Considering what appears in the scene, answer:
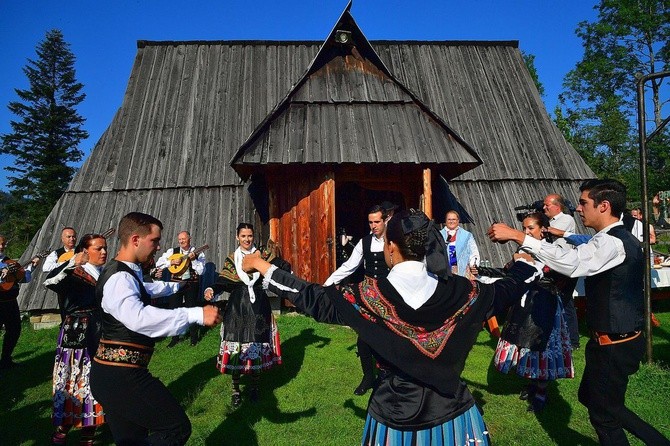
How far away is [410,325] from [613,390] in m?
1.95

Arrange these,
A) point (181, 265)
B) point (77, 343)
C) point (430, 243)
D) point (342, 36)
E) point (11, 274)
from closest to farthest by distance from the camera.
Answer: point (430, 243) → point (77, 343) → point (11, 274) → point (181, 265) → point (342, 36)

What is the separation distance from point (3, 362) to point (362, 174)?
7.15 metres

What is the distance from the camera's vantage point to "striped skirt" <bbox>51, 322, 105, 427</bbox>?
4105mm

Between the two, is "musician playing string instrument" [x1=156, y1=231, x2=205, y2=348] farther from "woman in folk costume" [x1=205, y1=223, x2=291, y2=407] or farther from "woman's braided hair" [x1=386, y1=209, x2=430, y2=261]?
"woman's braided hair" [x1=386, y1=209, x2=430, y2=261]

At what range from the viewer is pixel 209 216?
9.75 m

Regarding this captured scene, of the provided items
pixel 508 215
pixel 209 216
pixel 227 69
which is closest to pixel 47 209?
pixel 227 69

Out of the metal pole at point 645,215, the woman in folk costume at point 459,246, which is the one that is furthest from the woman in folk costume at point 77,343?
the metal pole at point 645,215

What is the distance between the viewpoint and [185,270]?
24.9 ft

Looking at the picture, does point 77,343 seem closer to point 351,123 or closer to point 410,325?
point 410,325

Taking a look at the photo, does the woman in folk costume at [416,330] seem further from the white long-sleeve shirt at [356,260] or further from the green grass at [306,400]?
the white long-sleeve shirt at [356,260]

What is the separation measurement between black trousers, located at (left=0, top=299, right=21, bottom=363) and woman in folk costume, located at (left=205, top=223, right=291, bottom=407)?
158 inches

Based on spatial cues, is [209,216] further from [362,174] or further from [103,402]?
[103,402]

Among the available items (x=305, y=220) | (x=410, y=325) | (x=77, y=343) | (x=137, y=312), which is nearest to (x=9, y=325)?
(x=77, y=343)

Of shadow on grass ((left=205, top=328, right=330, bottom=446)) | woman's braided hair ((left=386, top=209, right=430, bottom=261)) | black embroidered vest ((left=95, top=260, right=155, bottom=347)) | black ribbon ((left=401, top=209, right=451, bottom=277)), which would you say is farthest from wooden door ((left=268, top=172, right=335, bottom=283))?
woman's braided hair ((left=386, top=209, right=430, bottom=261))
